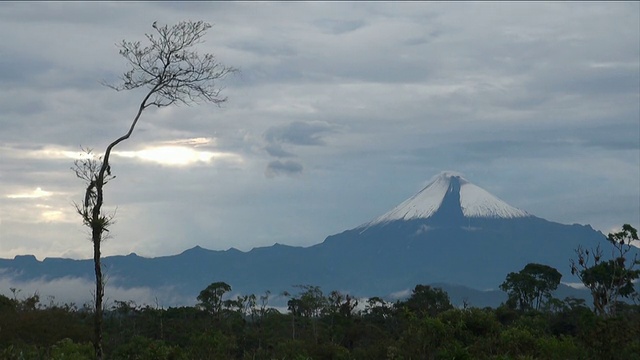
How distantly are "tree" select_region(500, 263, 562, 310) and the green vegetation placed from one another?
104mm

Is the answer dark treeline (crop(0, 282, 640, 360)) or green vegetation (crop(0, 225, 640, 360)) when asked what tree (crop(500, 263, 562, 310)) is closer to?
green vegetation (crop(0, 225, 640, 360))

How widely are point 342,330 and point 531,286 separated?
32.1 meters

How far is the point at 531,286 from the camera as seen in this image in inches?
3349

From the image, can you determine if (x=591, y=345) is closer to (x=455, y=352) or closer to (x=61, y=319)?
(x=455, y=352)

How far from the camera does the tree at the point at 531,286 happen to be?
279ft

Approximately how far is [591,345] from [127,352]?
20146mm

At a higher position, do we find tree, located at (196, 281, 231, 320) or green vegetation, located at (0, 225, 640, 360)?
tree, located at (196, 281, 231, 320)

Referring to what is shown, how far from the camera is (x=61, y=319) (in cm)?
4519

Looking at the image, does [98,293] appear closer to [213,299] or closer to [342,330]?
[342,330]

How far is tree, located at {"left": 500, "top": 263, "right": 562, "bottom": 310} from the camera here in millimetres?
85062

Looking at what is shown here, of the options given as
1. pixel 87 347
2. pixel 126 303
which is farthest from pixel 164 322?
pixel 87 347

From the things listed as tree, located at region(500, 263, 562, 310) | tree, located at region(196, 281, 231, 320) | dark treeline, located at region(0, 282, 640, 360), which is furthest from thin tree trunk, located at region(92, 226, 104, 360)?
tree, located at region(500, 263, 562, 310)

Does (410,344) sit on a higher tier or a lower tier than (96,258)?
lower

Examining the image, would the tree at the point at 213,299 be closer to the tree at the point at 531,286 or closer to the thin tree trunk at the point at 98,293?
the tree at the point at 531,286
